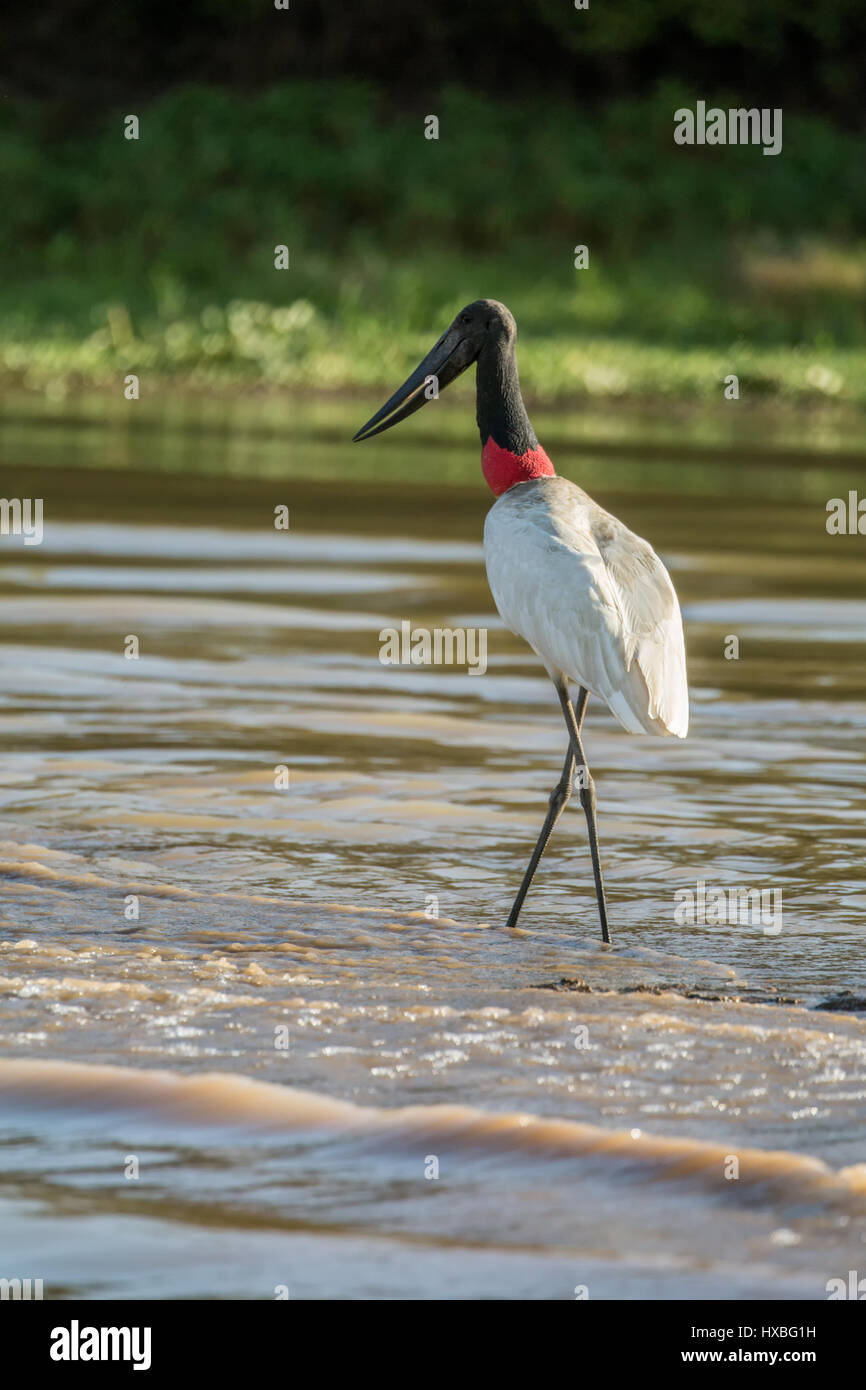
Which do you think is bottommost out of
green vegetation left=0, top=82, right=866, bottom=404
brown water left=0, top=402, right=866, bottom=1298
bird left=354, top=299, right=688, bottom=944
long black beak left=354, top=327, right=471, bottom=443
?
brown water left=0, top=402, right=866, bottom=1298

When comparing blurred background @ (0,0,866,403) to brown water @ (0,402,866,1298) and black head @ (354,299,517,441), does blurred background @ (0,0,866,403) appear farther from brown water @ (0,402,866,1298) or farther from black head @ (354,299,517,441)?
black head @ (354,299,517,441)

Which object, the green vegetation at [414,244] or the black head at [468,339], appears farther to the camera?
the green vegetation at [414,244]

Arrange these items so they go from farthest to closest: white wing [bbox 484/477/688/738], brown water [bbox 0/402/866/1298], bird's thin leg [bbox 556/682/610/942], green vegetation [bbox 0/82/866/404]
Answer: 1. green vegetation [bbox 0/82/866/404]
2. bird's thin leg [bbox 556/682/610/942]
3. white wing [bbox 484/477/688/738]
4. brown water [bbox 0/402/866/1298]

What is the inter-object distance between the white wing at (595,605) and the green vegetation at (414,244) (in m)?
15.5

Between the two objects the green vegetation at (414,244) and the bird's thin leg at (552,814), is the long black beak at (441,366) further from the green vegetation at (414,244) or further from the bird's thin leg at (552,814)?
the green vegetation at (414,244)

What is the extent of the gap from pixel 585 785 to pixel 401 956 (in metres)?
0.89

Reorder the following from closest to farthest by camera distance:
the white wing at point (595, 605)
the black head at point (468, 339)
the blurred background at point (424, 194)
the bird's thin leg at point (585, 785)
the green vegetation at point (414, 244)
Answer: the white wing at point (595, 605)
the bird's thin leg at point (585, 785)
the black head at point (468, 339)
the green vegetation at point (414, 244)
the blurred background at point (424, 194)

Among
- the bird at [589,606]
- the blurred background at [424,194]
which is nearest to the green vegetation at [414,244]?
the blurred background at [424,194]

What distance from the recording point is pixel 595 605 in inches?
234

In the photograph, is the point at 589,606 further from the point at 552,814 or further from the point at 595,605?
the point at 552,814

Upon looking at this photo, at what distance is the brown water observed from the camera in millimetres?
4168

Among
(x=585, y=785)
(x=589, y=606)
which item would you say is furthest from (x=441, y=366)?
(x=585, y=785)

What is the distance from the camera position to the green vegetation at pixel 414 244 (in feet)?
73.9

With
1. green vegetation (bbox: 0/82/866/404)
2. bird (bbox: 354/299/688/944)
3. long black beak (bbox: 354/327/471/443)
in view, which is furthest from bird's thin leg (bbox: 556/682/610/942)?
green vegetation (bbox: 0/82/866/404)
